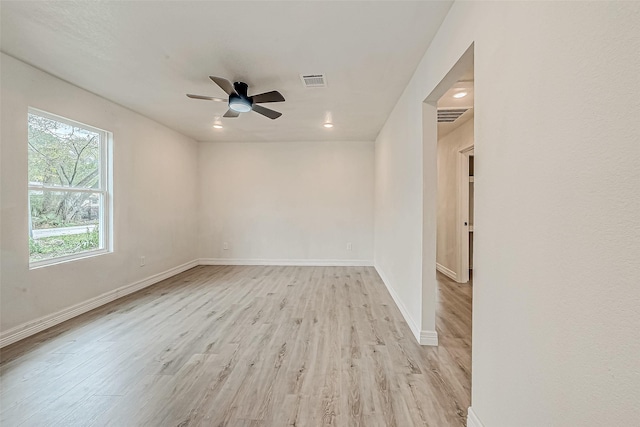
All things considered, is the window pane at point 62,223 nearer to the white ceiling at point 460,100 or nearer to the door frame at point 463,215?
the white ceiling at point 460,100

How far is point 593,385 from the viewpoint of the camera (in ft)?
2.48

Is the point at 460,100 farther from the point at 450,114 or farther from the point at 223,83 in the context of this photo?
the point at 223,83

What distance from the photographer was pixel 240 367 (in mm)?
2082

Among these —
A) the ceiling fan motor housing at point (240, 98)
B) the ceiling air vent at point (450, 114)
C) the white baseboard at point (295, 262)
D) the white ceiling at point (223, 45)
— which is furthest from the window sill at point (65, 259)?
the ceiling air vent at point (450, 114)

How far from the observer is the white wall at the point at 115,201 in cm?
246

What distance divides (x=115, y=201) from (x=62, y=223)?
680 mm

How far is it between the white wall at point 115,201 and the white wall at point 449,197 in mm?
4932

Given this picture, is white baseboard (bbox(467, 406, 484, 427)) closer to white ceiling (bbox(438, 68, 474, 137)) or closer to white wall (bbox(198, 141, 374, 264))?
white ceiling (bbox(438, 68, 474, 137))

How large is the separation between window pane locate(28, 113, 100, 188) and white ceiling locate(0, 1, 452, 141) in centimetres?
54

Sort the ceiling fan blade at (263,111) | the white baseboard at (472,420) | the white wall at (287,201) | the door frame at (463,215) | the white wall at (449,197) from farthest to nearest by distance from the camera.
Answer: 1. the white wall at (287,201)
2. the white wall at (449,197)
3. the door frame at (463,215)
4. the ceiling fan blade at (263,111)
5. the white baseboard at (472,420)

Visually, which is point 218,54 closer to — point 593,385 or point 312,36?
point 312,36

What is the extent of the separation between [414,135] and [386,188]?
1.62m

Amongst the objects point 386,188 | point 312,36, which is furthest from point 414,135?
point 386,188

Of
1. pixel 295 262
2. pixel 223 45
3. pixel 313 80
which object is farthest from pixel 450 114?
pixel 295 262
